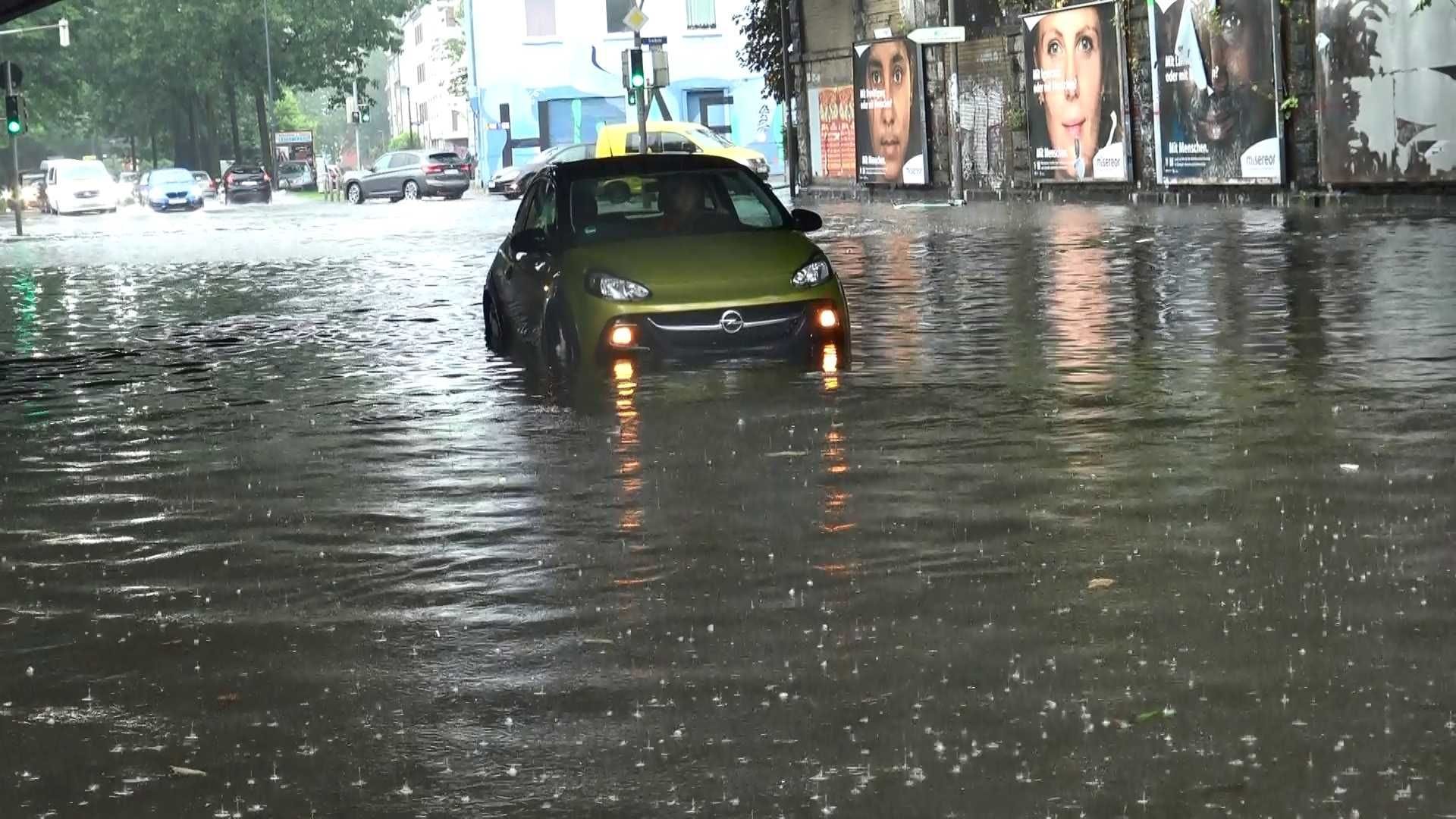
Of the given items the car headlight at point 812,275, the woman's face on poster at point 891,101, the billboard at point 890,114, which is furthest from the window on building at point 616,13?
the car headlight at point 812,275

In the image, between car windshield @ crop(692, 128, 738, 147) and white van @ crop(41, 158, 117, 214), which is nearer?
car windshield @ crop(692, 128, 738, 147)

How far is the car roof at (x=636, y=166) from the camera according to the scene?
49.4ft

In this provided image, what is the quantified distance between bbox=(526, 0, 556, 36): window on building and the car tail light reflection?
70883 mm

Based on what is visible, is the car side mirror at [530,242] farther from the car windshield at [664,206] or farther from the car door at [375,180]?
the car door at [375,180]

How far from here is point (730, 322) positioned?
13547mm

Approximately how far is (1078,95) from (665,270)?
25.4 m

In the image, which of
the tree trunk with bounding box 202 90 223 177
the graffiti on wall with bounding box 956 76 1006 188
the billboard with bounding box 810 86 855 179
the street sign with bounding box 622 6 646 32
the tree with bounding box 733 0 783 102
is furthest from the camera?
the tree trunk with bounding box 202 90 223 177

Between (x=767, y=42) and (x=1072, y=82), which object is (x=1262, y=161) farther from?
(x=767, y=42)

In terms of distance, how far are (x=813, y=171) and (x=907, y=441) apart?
129 ft

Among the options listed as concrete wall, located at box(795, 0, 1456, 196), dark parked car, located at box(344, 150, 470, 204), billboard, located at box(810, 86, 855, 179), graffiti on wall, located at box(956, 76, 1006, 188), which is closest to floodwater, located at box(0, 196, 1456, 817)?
concrete wall, located at box(795, 0, 1456, 196)

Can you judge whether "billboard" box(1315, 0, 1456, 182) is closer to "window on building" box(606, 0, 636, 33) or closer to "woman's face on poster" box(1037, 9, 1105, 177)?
"woman's face on poster" box(1037, 9, 1105, 177)

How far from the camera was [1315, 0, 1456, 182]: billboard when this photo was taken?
28.5m

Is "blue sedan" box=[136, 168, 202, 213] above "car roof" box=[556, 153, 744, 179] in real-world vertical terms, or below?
above

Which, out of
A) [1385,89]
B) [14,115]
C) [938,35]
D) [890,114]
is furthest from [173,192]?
[1385,89]
